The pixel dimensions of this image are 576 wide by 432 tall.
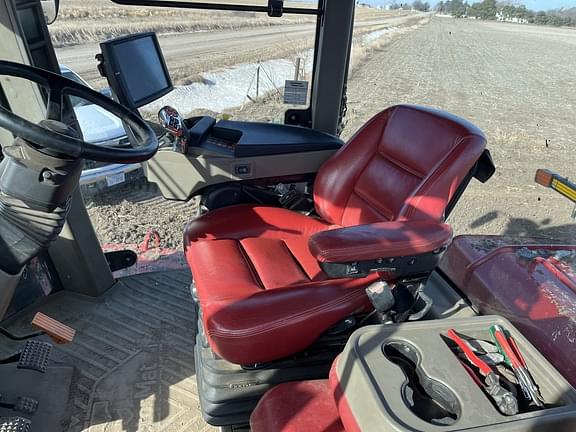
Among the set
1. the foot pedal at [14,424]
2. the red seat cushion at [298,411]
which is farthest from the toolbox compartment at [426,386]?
the foot pedal at [14,424]

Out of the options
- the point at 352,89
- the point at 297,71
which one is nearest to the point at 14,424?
the point at 297,71

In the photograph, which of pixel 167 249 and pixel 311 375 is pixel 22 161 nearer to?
pixel 311 375

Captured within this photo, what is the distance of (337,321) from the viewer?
1417mm

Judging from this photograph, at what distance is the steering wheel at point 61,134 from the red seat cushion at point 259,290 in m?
0.47

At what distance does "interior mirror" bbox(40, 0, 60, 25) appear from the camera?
1793 mm

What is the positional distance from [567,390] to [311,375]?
0.78 m

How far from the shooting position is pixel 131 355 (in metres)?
1.98

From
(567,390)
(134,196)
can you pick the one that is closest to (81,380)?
(567,390)

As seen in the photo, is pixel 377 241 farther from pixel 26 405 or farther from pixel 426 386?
pixel 26 405

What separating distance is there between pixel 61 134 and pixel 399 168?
122cm

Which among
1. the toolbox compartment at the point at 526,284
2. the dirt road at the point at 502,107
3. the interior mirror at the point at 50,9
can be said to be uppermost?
the interior mirror at the point at 50,9

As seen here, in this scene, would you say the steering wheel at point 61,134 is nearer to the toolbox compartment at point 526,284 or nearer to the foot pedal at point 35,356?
the foot pedal at point 35,356

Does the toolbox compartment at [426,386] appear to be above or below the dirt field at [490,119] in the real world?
above

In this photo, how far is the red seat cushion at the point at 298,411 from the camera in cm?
117
